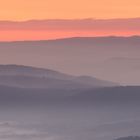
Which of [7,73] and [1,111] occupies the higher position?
[7,73]

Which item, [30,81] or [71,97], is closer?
[71,97]

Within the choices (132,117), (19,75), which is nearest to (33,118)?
(132,117)

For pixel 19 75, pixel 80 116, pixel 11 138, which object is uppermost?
pixel 19 75

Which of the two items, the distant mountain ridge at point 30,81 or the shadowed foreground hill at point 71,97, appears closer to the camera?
the shadowed foreground hill at point 71,97

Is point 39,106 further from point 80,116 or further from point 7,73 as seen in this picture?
point 7,73

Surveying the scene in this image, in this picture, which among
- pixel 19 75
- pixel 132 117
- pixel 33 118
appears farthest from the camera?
pixel 19 75

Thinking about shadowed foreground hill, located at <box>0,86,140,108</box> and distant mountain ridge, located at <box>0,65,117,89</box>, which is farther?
distant mountain ridge, located at <box>0,65,117,89</box>

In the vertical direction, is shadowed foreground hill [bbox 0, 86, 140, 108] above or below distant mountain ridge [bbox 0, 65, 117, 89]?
below

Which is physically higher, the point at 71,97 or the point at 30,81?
the point at 30,81

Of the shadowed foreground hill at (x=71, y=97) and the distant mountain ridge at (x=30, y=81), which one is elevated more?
the distant mountain ridge at (x=30, y=81)

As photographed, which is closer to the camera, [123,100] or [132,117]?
[132,117]

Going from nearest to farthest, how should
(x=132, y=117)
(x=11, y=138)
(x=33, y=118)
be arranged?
(x=11, y=138), (x=132, y=117), (x=33, y=118)
